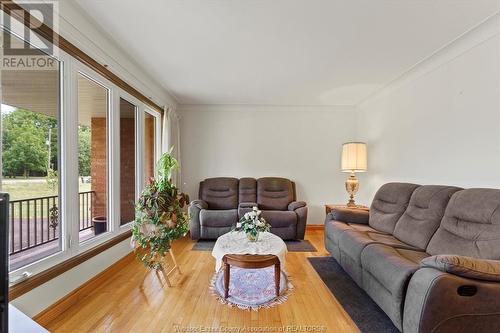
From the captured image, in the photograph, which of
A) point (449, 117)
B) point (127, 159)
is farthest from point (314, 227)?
point (127, 159)

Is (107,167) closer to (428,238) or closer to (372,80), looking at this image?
(428,238)

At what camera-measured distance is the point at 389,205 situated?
3.05 meters

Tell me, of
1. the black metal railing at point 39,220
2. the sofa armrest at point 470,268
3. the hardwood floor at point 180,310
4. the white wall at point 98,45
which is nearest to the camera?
the sofa armrest at point 470,268

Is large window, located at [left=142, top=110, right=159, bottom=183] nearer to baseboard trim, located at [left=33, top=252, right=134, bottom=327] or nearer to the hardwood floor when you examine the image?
baseboard trim, located at [left=33, top=252, right=134, bottom=327]

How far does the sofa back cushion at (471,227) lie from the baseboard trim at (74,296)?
10.4 feet

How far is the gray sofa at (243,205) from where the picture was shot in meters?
3.98

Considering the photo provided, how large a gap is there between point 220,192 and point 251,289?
93.9 inches

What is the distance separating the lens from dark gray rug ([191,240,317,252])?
3.68 meters

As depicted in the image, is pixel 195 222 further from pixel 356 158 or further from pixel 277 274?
pixel 356 158

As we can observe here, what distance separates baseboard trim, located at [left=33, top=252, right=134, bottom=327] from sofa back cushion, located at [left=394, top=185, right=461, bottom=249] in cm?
315

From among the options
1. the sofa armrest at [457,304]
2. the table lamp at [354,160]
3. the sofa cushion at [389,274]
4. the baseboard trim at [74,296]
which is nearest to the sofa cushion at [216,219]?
the baseboard trim at [74,296]

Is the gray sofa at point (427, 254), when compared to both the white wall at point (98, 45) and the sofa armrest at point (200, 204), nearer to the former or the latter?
the sofa armrest at point (200, 204)

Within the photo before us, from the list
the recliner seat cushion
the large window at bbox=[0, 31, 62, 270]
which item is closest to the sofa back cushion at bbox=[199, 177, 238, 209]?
the recliner seat cushion

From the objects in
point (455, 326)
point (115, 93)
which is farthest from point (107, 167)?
point (455, 326)
